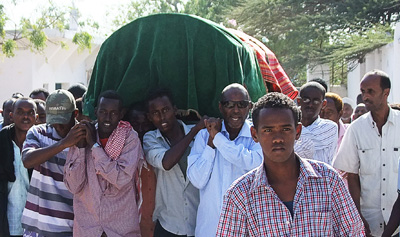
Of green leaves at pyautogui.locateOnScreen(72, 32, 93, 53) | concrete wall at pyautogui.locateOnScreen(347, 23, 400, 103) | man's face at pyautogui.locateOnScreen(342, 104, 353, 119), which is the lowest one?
man's face at pyautogui.locateOnScreen(342, 104, 353, 119)

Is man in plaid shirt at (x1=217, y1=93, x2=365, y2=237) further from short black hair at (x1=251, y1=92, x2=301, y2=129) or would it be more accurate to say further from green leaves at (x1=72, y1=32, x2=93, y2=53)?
green leaves at (x1=72, y1=32, x2=93, y2=53)

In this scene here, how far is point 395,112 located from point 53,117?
2498 millimetres

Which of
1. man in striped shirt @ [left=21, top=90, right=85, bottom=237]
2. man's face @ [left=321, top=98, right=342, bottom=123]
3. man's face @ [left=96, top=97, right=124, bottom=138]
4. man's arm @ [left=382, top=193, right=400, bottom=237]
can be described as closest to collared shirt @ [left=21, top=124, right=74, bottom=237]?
man in striped shirt @ [left=21, top=90, right=85, bottom=237]

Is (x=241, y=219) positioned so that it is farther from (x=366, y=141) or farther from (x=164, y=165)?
(x=366, y=141)

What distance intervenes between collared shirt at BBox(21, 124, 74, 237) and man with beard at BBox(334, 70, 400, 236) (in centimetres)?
202

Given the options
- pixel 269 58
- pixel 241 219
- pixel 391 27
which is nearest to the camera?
pixel 241 219

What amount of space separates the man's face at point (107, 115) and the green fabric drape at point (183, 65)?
392mm

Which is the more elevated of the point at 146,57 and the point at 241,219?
the point at 146,57

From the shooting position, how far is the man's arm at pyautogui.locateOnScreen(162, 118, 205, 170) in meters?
3.73

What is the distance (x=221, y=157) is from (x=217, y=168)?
0.26 ft

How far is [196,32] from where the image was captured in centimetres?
413

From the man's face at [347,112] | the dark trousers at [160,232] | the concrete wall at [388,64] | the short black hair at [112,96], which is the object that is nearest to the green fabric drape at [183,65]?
the short black hair at [112,96]

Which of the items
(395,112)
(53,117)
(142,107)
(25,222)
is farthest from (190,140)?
(395,112)

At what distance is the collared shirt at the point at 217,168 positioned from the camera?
3.51m
